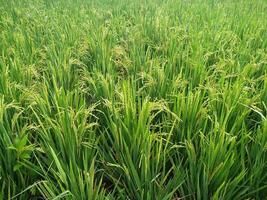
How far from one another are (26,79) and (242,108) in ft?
3.30

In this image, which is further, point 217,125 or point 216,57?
point 216,57

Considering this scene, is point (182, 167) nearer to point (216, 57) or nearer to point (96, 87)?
point (96, 87)

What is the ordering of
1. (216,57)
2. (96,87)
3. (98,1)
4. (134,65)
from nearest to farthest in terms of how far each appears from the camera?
(96,87)
(134,65)
(216,57)
(98,1)

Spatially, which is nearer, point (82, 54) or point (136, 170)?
point (136, 170)

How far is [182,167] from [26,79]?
0.90 m

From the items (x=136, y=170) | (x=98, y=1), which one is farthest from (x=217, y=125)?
(x=98, y=1)

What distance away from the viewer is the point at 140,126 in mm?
1170

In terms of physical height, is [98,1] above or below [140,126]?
below

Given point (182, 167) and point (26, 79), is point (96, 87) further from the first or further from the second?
point (182, 167)

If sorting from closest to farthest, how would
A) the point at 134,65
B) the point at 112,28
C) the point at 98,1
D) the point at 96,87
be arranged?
the point at 96,87, the point at 134,65, the point at 112,28, the point at 98,1

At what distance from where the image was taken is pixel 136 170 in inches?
44.6

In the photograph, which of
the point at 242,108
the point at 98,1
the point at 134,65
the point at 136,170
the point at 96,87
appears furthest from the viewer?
the point at 98,1

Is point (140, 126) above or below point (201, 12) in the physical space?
above

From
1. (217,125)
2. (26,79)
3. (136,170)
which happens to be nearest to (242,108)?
(217,125)
